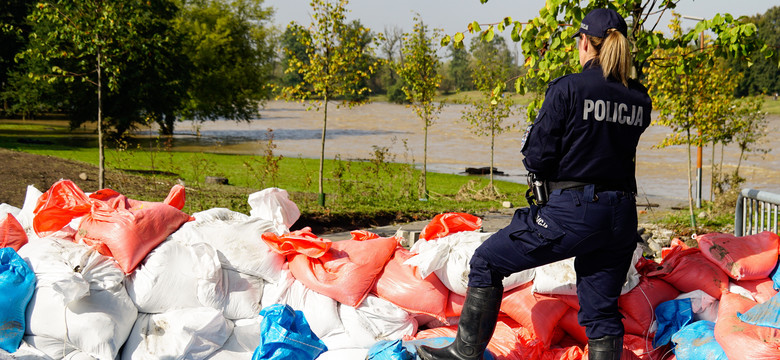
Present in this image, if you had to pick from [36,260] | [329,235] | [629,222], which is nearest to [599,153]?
[629,222]

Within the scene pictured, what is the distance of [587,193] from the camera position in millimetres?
2506

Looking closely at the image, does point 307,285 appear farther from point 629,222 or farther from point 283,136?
point 283,136

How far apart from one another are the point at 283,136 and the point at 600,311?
31911mm

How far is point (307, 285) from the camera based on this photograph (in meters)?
3.45

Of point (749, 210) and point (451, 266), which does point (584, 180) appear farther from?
point (749, 210)

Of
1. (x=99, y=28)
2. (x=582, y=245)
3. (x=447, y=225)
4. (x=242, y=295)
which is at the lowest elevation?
(x=242, y=295)

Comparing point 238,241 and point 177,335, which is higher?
point 238,241

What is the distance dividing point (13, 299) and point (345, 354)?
5.17ft

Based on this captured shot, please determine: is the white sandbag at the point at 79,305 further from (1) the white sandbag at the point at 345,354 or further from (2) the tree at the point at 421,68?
(2) the tree at the point at 421,68

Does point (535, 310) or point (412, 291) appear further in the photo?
point (412, 291)

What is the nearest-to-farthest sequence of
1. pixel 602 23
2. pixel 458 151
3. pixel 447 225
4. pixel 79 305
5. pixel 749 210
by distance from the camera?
pixel 602 23
pixel 79 305
pixel 447 225
pixel 749 210
pixel 458 151

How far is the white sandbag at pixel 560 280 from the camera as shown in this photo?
3.14 meters

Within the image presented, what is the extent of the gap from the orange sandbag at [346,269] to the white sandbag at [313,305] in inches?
1.5

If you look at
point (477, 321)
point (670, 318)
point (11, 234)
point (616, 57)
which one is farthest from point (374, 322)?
point (11, 234)
